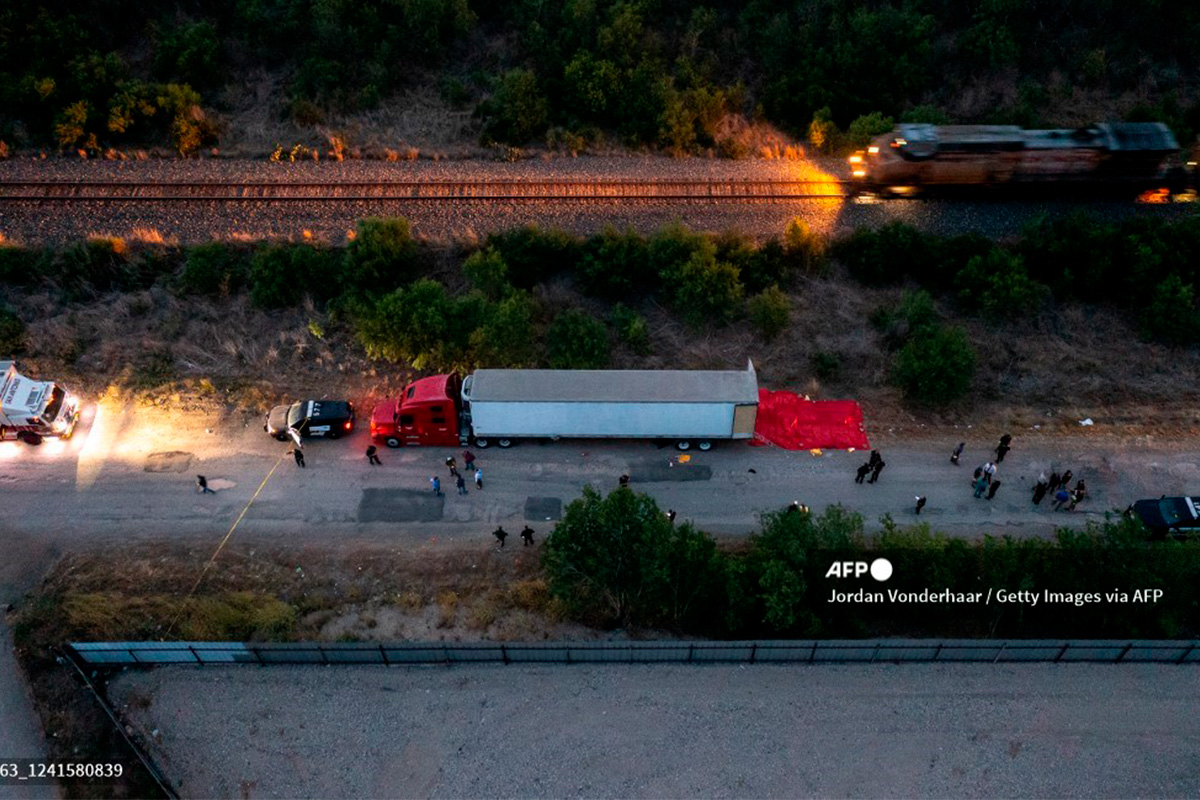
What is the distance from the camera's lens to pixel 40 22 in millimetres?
40000

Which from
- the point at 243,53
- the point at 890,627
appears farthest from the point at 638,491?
the point at 243,53

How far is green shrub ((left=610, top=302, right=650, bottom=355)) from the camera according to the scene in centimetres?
3152

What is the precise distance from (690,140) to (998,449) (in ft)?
62.9

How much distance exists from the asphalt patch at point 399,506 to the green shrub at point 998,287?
21417mm

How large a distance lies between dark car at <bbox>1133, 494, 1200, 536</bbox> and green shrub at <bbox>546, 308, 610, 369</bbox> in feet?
58.5

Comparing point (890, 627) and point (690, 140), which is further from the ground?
point (690, 140)

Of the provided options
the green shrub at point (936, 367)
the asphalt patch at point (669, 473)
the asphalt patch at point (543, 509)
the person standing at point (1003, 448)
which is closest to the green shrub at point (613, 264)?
the asphalt patch at point (669, 473)

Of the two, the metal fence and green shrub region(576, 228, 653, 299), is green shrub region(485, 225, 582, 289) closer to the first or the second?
green shrub region(576, 228, 653, 299)

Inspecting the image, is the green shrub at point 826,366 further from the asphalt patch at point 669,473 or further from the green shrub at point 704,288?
the asphalt patch at point 669,473

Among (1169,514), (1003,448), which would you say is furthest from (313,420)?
(1169,514)

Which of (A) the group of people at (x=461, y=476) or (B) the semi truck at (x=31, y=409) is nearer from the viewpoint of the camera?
(A) the group of people at (x=461, y=476)

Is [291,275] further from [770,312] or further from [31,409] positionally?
[770,312]

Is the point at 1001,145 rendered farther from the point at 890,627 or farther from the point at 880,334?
the point at 890,627

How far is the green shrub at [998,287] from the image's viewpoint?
32000 mm
